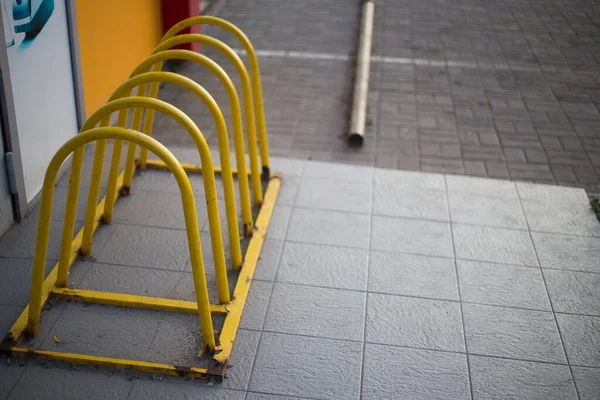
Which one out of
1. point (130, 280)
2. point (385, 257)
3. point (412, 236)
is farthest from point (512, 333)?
point (130, 280)

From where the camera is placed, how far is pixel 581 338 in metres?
4.05

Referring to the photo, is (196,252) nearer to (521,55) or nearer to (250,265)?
(250,265)

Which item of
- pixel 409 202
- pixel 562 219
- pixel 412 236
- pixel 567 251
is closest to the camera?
pixel 567 251

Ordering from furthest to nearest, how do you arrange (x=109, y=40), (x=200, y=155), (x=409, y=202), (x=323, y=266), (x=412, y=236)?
1. (x=109, y=40)
2. (x=409, y=202)
3. (x=412, y=236)
4. (x=323, y=266)
5. (x=200, y=155)

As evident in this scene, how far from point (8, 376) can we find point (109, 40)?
11.9ft

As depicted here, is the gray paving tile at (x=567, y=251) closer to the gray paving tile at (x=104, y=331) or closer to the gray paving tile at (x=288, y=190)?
the gray paving tile at (x=288, y=190)

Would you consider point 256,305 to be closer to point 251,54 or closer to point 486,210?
point 251,54

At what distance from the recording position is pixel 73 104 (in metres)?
5.67

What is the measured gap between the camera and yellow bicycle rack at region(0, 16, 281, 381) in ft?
11.4

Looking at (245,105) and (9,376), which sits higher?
(245,105)

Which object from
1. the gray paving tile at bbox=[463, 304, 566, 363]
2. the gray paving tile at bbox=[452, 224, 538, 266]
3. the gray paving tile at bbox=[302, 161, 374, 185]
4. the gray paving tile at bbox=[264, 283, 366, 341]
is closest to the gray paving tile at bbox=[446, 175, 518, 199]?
the gray paving tile at bbox=[452, 224, 538, 266]

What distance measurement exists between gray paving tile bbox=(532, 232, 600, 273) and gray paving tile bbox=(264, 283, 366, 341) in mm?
1415

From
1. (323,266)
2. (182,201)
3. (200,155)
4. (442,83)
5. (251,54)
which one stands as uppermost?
(251,54)

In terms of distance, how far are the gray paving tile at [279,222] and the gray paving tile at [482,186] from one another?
137 cm
